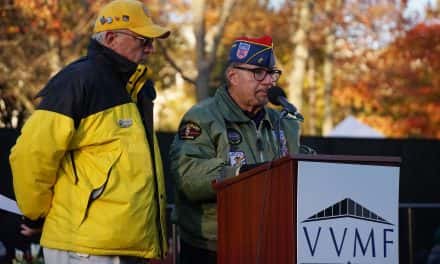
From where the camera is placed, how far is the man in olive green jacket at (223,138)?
513cm

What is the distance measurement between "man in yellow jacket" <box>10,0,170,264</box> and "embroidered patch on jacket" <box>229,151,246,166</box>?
2.50 ft

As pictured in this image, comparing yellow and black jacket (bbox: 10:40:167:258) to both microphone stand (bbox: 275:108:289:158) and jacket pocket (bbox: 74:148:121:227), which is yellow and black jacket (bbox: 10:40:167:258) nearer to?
jacket pocket (bbox: 74:148:121:227)

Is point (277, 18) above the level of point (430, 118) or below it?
above

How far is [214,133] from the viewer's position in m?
5.22

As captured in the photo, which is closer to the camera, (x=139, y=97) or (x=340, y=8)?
(x=139, y=97)

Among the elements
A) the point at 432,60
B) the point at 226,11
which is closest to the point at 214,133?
the point at 226,11

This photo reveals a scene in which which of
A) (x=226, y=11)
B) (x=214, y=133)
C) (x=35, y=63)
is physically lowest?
(x=214, y=133)

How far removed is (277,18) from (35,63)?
1150 centimetres

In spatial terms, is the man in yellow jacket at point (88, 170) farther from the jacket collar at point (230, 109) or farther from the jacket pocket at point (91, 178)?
the jacket collar at point (230, 109)

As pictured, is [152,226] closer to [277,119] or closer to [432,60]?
[277,119]

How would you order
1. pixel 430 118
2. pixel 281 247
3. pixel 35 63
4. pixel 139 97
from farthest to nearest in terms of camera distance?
pixel 430 118 → pixel 35 63 → pixel 139 97 → pixel 281 247

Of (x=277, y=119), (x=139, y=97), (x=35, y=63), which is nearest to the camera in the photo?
(x=139, y=97)

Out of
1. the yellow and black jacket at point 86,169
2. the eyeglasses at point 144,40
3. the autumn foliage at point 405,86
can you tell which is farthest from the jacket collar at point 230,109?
the autumn foliage at point 405,86

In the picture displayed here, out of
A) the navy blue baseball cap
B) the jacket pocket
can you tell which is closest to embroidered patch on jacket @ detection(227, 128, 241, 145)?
the navy blue baseball cap
